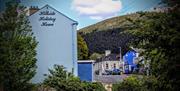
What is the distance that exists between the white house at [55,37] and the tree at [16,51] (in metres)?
1.68

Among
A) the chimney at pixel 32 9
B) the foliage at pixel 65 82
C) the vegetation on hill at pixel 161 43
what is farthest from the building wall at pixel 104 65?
the vegetation on hill at pixel 161 43

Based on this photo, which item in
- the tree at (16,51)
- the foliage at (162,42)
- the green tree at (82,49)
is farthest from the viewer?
the green tree at (82,49)

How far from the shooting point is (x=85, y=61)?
14.3m

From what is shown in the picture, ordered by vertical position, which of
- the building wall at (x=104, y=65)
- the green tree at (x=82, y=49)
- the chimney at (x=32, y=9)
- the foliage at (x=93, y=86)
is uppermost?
the chimney at (x=32, y=9)

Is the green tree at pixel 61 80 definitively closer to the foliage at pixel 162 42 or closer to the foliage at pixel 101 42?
the foliage at pixel 101 42

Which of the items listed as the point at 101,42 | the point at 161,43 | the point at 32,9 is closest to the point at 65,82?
the point at 101,42

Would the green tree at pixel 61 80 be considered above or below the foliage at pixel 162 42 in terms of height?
below

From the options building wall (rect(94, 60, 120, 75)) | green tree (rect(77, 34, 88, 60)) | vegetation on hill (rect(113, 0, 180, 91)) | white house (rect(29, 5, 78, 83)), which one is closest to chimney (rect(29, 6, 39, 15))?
white house (rect(29, 5, 78, 83))

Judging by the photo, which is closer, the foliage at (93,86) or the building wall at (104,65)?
the building wall at (104,65)

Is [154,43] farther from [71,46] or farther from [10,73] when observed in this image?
[71,46]

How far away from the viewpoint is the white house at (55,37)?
13453 millimetres

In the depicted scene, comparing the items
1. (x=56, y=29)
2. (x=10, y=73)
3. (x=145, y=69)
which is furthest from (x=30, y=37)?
(x=145, y=69)

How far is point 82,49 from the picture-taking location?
46.6 ft

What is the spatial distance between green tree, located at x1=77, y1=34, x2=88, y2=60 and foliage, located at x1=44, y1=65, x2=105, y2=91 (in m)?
0.89
